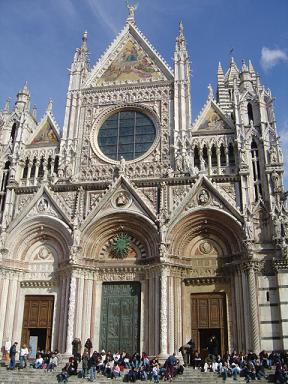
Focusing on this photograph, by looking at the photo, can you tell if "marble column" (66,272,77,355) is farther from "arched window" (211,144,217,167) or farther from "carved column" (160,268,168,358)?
"arched window" (211,144,217,167)

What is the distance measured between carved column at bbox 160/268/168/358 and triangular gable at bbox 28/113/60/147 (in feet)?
32.3

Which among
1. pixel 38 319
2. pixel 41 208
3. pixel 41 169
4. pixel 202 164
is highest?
pixel 41 169

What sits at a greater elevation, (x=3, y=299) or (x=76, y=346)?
(x=3, y=299)

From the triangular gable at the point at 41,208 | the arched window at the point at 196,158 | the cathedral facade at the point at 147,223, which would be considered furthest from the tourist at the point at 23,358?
the arched window at the point at 196,158

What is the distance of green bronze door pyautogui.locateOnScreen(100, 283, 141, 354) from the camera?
19.5m

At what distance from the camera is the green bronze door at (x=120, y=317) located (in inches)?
767

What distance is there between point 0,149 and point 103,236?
7.71 meters

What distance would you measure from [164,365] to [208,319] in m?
3.81

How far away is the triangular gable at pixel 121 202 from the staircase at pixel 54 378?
6787 mm

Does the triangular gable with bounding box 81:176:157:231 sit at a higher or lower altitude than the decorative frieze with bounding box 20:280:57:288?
higher

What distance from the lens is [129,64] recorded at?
2580cm

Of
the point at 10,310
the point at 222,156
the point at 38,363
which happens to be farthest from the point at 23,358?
the point at 222,156

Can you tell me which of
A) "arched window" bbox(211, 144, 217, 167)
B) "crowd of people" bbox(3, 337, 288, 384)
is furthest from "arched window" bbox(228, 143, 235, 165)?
"crowd of people" bbox(3, 337, 288, 384)

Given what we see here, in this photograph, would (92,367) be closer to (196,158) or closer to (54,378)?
(54,378)
